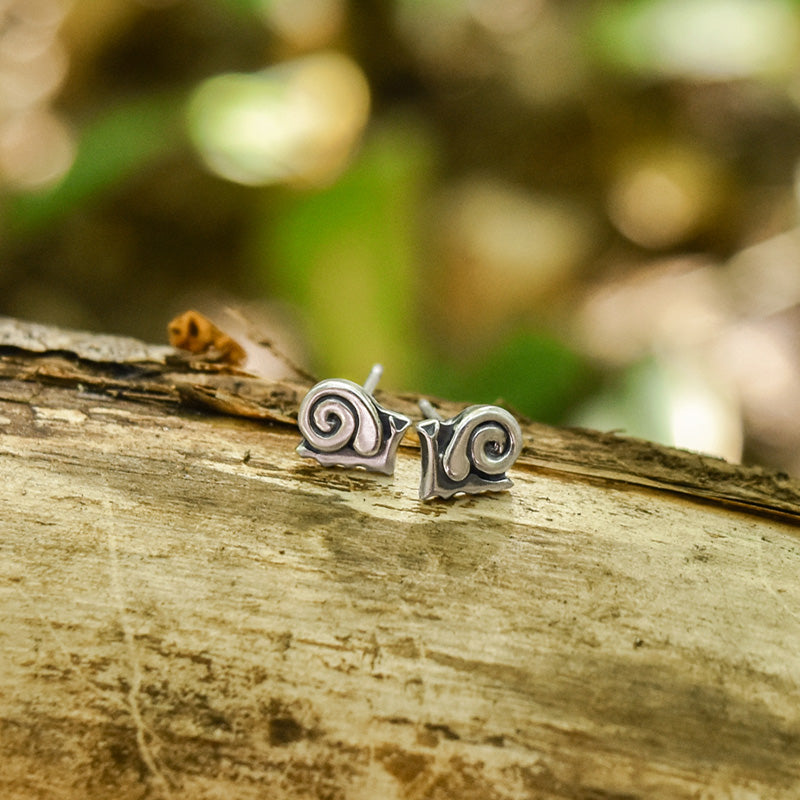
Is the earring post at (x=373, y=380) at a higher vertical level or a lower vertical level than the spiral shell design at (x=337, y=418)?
higher

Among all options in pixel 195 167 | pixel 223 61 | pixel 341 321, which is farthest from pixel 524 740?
pixel 223 61

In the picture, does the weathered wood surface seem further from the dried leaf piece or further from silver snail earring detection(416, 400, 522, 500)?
the dried leaf piece

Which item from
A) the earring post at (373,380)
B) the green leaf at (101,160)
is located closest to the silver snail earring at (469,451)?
the earring post at (373,380)

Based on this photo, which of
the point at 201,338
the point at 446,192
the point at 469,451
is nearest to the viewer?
the point at 469,451

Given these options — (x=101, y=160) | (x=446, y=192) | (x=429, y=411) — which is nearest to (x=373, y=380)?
(x=429, y=411)

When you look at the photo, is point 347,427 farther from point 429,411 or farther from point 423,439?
point 429,411

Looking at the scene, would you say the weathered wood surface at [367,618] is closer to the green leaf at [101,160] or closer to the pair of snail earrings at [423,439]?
the pair of snail earrings at [423,439]

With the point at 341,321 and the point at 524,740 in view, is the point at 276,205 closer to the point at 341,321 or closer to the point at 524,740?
the point at 341,321
